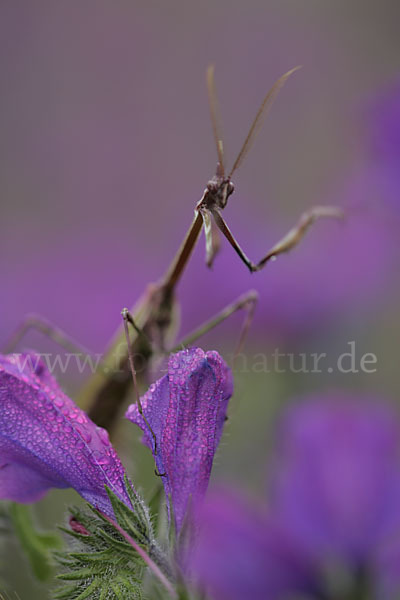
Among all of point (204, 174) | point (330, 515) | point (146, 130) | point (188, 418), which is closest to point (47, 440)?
point (188, 418)

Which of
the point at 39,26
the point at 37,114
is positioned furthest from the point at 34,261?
the point at 39,26

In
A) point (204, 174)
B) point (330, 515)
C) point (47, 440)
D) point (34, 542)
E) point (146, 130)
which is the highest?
point (146, 130)

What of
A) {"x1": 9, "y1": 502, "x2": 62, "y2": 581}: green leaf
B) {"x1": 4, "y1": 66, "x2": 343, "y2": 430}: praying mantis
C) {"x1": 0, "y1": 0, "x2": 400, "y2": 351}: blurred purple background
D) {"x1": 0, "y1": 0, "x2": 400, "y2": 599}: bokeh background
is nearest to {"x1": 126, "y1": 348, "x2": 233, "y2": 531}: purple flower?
{"x1": 9, "y1": 502, "x2": 62, "y2": 581}: green leaf

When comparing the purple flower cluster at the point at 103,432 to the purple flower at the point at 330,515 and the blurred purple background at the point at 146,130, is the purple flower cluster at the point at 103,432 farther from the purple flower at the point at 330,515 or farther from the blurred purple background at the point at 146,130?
the blurred purple background at the point at 146,130

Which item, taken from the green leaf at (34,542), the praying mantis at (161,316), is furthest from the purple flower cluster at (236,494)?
the praying mantis at (161,316)

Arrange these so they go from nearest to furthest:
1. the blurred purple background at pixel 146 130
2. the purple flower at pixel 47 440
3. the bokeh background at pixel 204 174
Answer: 1. the purple flower at pixel 47 440
2. the bokeh background at pixel 204 174
3. the blurred purple background at pixel 146 130

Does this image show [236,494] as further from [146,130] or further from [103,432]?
[146,130]
